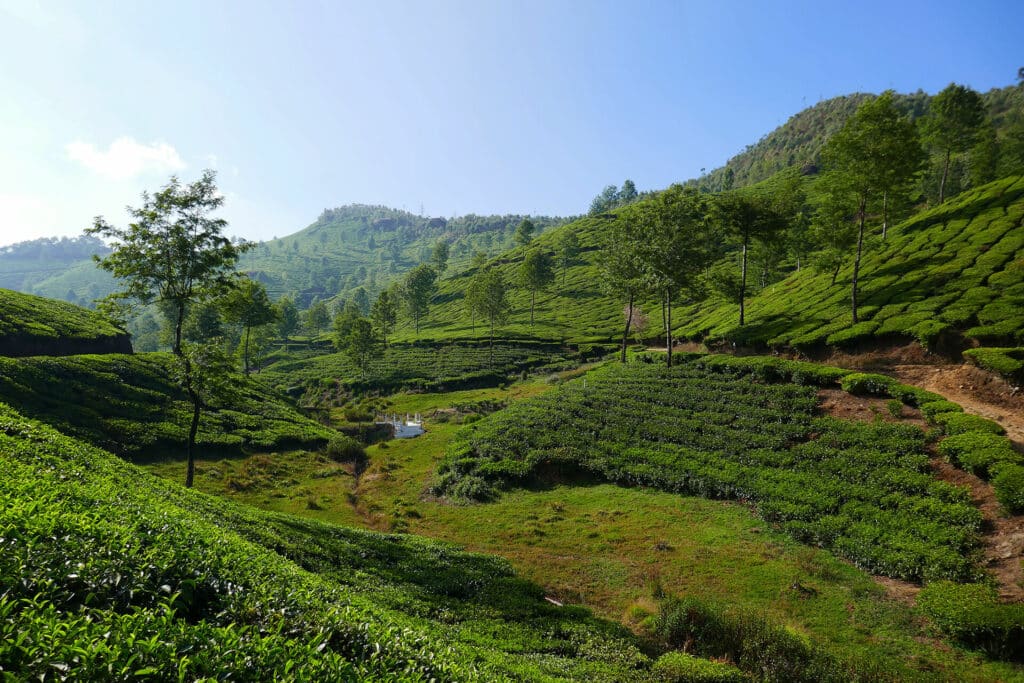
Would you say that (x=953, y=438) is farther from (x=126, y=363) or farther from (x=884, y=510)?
(x=126, y=363)

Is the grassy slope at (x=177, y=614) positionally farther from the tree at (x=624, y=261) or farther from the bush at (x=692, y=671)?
the tree at (x=624, y=261)

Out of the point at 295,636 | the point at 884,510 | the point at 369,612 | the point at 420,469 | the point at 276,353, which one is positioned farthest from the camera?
the point at 276,353

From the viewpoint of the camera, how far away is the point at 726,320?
62312 mm

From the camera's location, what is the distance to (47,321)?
4803 centimetres

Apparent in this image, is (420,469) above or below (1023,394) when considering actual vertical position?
below

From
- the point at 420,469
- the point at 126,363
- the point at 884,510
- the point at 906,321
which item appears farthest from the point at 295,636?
the point at 126,363

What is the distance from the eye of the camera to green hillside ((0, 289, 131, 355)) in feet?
141

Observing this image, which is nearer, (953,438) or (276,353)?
(953,438)

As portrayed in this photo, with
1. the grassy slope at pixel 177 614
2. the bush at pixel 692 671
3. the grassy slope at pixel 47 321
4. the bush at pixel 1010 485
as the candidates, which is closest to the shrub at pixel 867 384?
the bush at pixel 1010 485

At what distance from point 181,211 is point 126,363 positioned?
31041mm

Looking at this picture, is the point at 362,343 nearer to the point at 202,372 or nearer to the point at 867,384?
the point at 202,372

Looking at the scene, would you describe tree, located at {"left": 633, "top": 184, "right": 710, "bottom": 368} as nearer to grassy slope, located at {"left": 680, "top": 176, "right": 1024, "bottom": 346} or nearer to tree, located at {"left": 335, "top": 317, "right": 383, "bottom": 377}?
grassy slope, located at {"left": 680, "top": 176, "right": 1024, "bottom": 346}

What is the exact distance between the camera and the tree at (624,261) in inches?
2026

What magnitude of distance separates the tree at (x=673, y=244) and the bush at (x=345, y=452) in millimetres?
33859
